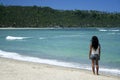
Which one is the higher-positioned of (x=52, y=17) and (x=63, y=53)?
(x=63, y=53)

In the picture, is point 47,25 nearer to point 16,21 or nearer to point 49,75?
point 16,21

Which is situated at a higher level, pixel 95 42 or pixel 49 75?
pixel 95 42

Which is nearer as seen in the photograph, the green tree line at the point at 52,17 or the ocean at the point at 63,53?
the ocean at the point at 63,53

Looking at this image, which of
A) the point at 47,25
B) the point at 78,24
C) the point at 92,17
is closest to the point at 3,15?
the point at 47,25

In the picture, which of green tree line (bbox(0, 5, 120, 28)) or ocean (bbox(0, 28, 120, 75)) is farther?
green tree line (bbox(0, 5, 120, 28))

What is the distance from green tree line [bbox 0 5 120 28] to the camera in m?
146

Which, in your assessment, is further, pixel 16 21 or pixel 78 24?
pixel 78 24

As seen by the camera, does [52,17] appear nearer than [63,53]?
No

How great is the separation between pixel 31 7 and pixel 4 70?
16351 centimetres

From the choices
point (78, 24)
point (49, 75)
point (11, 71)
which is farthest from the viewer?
point (78, 24)

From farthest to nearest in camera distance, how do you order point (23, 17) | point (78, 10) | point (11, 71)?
point (78, 10)
point (23, 17)
point (11, 71)

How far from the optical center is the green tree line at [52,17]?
480ft

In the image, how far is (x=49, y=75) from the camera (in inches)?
414

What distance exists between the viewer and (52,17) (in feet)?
541
